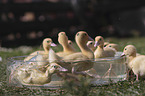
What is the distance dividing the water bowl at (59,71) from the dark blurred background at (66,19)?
201 inches

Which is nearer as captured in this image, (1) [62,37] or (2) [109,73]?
(2) [109,73]

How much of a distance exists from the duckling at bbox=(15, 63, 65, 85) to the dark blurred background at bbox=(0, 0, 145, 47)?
5150 mm

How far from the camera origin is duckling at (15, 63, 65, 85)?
6.72 feet

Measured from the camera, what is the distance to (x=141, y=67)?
2332mm

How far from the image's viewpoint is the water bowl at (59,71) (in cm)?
207

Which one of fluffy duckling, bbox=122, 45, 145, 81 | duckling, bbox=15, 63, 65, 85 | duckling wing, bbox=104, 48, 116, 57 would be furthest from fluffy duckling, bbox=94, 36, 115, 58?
duckling, bbox=15, 63, 65, 85

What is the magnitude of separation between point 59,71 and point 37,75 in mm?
213

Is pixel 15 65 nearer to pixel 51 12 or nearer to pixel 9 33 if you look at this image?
pixel 9 33

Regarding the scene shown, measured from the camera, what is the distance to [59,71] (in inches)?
80.4

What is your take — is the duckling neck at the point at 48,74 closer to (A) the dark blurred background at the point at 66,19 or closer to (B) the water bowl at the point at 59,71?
(B) the water bowl at the point at 59,71

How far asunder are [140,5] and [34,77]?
8.53 metres

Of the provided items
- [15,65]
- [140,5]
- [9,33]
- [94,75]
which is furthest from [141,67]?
[140,5]

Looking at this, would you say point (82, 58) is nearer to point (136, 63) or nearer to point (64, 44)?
point (64, 44)

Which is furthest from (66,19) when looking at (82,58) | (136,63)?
(82,58)
